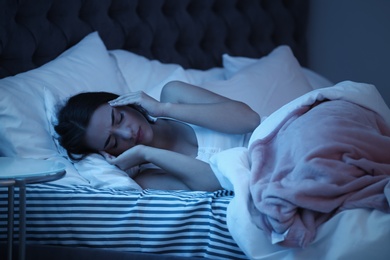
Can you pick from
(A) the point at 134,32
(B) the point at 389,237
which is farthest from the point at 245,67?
(B) the point at 389,237

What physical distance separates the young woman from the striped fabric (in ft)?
0.73

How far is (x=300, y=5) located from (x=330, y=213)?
191 cm

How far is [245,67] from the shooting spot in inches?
97.7

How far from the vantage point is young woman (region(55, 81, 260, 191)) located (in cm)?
178

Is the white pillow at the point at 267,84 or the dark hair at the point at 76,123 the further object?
the white pillow at the point at 267,84

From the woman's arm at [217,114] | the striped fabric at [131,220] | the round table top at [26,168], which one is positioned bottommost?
the striped fabric at [131,220]

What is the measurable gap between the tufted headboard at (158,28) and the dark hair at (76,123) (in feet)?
1.28

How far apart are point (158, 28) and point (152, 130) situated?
751 mm

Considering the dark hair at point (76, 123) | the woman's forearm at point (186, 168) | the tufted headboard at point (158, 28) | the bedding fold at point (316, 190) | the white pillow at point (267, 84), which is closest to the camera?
the bedding fold at point (316, 190)

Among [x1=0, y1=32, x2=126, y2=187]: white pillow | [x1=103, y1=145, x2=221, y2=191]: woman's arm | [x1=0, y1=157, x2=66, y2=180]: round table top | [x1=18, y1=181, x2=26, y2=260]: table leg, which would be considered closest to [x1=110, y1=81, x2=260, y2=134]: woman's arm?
[x1=103, y1=145, x2=221, y2=191]: woman's arm

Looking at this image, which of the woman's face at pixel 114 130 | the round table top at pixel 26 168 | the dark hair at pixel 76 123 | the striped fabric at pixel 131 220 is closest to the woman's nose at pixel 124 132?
the woman's face at pixel 114 130

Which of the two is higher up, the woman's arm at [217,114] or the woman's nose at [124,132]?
the woman's arm at [217,114]

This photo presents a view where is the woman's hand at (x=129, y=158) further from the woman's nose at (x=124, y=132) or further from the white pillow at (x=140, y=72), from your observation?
the white pillow at (x=140, y=72)

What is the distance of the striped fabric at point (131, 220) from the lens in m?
1.47
